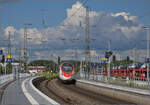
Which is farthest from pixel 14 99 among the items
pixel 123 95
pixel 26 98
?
pixel 123 95

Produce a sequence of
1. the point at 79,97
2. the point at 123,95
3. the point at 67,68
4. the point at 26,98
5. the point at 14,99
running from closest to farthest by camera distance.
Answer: the point at 14,99
the point at 26,98
the point at 123,95
the point at 79,97
the point at 67,68

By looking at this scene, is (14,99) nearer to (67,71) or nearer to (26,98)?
(26,98)

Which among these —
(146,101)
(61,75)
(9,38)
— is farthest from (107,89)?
(9,38)

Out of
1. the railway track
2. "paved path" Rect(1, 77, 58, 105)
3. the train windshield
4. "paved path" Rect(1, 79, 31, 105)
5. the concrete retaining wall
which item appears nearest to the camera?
"paved path" Rect(1, 77, 58, 105)

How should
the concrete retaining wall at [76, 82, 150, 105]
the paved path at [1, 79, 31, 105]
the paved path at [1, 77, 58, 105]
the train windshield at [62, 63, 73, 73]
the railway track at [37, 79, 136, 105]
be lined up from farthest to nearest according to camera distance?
1. the train windshield at [62, 63, 73, 73]
2. the railway track at [37, 79, 136, 105]
3. the concrete retaining wall at [76, 82, 150, 105]
4. the paved path at [1, 79, 31, 105]
5. the paved path at [1, 77, 58, 105]

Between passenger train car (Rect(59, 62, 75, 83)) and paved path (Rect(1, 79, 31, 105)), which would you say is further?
passenger train car (Rect(59, 62, 75, 83))

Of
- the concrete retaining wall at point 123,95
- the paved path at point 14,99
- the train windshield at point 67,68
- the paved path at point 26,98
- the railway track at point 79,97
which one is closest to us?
the paved path at point 26,98

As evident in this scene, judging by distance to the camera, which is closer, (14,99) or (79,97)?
(14,99)

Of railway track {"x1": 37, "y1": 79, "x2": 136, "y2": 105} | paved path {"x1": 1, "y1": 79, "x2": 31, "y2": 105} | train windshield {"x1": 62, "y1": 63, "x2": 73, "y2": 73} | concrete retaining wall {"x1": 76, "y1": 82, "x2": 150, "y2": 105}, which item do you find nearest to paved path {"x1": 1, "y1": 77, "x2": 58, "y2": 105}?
paved path {"x1": 1, "y1": 79, "x2": 31, "y2": 105}

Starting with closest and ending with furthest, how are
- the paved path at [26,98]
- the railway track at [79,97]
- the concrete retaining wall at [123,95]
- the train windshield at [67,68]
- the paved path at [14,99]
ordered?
the paved path at [26,98] < the paved path at [14,99] < the concrete retaining wall at [123,95] < the railway track at [79,97] < the train windshield at [67,68]

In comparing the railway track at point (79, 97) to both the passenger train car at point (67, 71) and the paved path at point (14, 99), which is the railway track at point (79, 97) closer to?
the paved path at point (14, 99)

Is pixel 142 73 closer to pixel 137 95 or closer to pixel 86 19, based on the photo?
pixel 86 19

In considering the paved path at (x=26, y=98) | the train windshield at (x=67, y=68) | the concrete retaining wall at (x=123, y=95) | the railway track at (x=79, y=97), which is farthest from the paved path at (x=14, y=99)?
the train windshield at (x=67, y=68)

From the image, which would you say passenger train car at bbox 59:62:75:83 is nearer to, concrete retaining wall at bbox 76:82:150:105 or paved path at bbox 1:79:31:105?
→ concrete retaining wall at bbox 76:82:150:105
